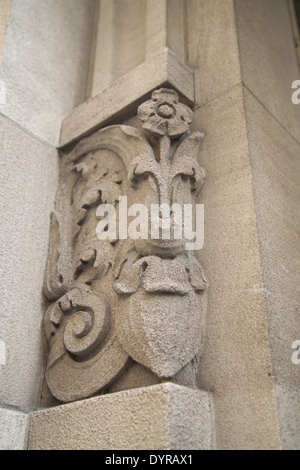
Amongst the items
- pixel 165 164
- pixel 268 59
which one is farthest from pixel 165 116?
pixel 268 59

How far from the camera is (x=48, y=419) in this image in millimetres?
1324

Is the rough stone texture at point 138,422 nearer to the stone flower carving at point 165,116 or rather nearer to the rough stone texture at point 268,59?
the stone flower carving at point 165,116

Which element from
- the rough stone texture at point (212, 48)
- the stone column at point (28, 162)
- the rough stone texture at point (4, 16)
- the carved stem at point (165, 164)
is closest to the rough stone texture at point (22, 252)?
the stone column at point (28, 162)

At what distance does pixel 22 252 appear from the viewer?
62.6 inches

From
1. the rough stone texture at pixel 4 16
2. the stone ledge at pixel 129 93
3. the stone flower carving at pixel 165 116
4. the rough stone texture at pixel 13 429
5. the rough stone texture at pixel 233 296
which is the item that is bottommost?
the rough stone texture at pixel 13 429

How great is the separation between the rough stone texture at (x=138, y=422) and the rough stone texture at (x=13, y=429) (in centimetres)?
7

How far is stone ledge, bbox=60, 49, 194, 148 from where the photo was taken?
1.69 meters

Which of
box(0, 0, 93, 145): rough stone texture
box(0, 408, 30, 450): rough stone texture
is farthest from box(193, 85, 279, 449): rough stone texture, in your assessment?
box(0, 0, 93, 145): rough stone texture

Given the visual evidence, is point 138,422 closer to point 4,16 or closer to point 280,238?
point 280,238

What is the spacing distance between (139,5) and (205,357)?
1765 mm

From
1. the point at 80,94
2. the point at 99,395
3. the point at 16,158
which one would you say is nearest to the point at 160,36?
the point at 80,94

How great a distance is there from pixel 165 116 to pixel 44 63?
0.72 metres

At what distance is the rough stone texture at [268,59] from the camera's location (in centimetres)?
175

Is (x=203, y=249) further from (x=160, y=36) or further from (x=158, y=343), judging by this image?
(x=160, y=36)
